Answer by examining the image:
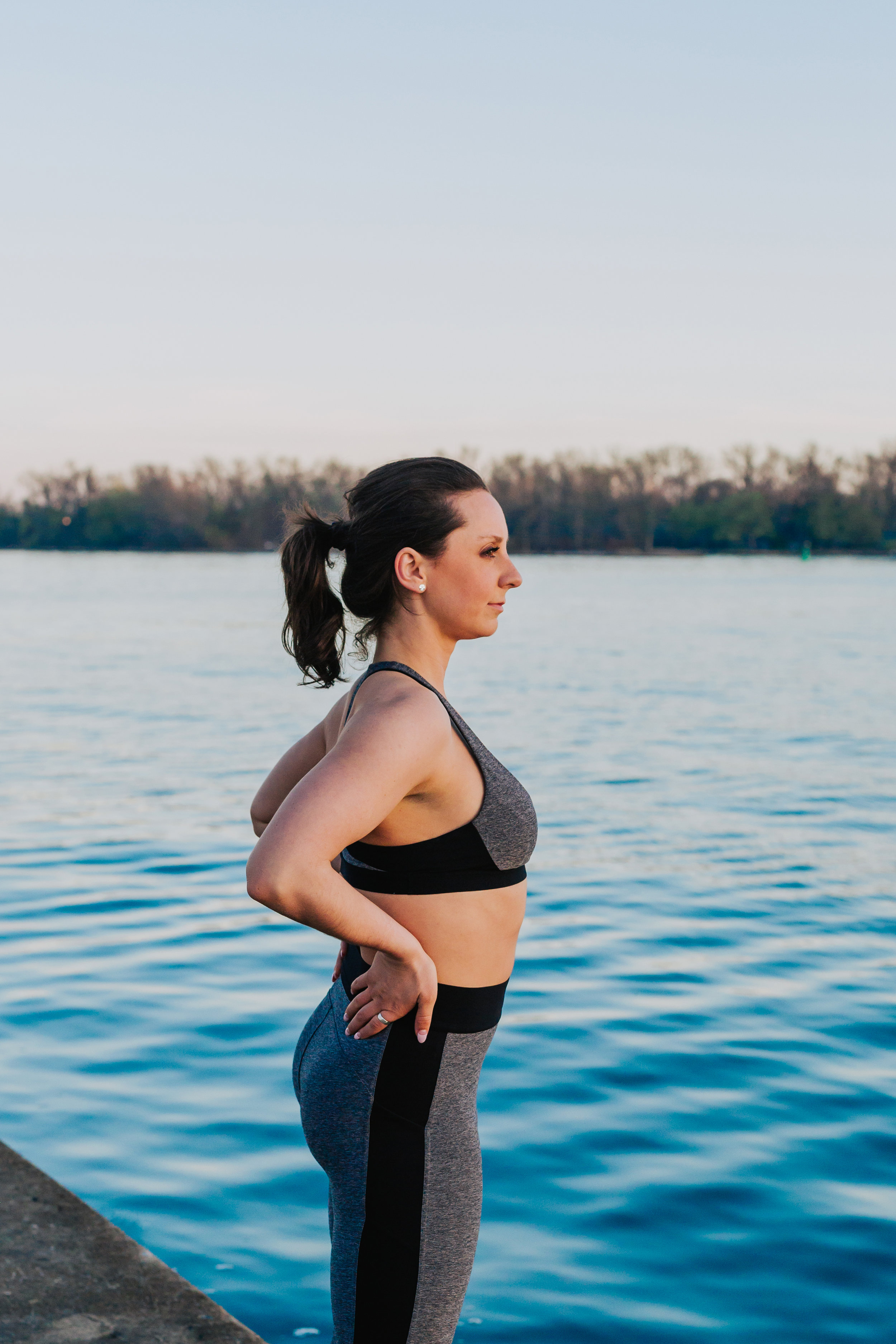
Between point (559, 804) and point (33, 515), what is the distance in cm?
17262

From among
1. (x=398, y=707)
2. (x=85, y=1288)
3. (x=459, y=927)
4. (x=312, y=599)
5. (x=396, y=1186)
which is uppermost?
(x=312, y=599)

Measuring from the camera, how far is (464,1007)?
231cm

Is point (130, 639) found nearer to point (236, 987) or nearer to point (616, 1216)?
point (236, 987)

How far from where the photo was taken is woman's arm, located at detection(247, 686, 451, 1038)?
2025mm

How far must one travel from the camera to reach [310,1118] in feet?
7.69

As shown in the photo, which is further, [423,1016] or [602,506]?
[602,506]

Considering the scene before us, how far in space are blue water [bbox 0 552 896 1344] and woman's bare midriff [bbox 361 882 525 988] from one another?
2586mm

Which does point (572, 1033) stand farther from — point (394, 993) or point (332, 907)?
point (332, 907)

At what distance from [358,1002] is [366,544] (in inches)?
32.9

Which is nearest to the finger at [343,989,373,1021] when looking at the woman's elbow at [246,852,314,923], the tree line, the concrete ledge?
the woman's elbow at [246,852,314,923]

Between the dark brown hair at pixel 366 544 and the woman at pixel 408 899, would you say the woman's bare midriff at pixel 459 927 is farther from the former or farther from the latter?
the dark brown hair at pixel 366 544

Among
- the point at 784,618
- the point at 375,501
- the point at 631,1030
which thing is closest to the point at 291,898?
the point at 375,501

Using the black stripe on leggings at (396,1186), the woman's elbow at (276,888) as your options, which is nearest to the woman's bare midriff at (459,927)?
the black stripe on leggings at (396,1186)

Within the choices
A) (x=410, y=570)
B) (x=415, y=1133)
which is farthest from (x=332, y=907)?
(x=410, y=570)
